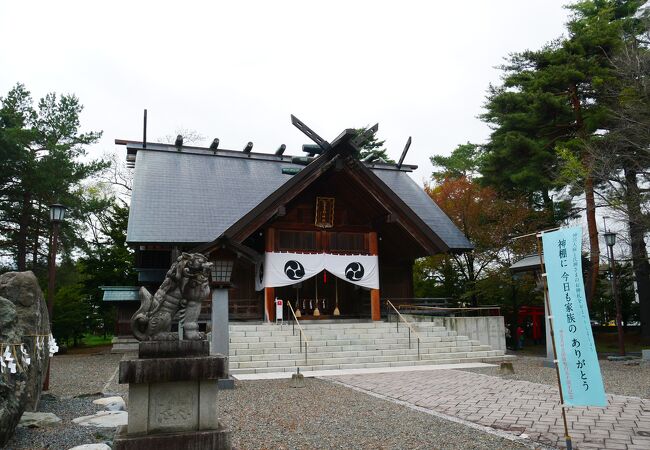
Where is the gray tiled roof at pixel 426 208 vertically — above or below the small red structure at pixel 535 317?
above

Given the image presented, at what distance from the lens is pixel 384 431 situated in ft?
18.3

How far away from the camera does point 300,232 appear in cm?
1667

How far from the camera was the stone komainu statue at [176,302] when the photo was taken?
4934 mm

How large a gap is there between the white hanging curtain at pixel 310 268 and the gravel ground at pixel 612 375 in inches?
A: 223

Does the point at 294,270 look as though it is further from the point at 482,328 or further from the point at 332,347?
the point at 482,328

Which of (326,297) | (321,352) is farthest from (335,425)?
(326,297)

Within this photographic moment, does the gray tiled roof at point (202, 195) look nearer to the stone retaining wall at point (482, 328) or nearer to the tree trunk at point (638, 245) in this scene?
the stone retaining wall at point (482, 328)

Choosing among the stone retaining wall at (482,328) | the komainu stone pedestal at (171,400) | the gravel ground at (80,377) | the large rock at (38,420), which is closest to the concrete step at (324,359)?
the stone retaining wall at (482,328)

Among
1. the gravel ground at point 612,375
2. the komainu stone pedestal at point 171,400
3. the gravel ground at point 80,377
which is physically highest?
the komainu stone pedestal at point 171,400

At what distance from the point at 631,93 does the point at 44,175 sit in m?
21.9

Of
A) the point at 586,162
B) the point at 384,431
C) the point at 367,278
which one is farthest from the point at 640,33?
the point at 384,431

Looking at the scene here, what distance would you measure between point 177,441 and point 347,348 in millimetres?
9128

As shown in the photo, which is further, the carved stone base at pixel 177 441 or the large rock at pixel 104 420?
the large rock at pixel 104 420

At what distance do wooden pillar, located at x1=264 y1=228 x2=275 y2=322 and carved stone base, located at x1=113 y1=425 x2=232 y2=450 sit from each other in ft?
36.4
